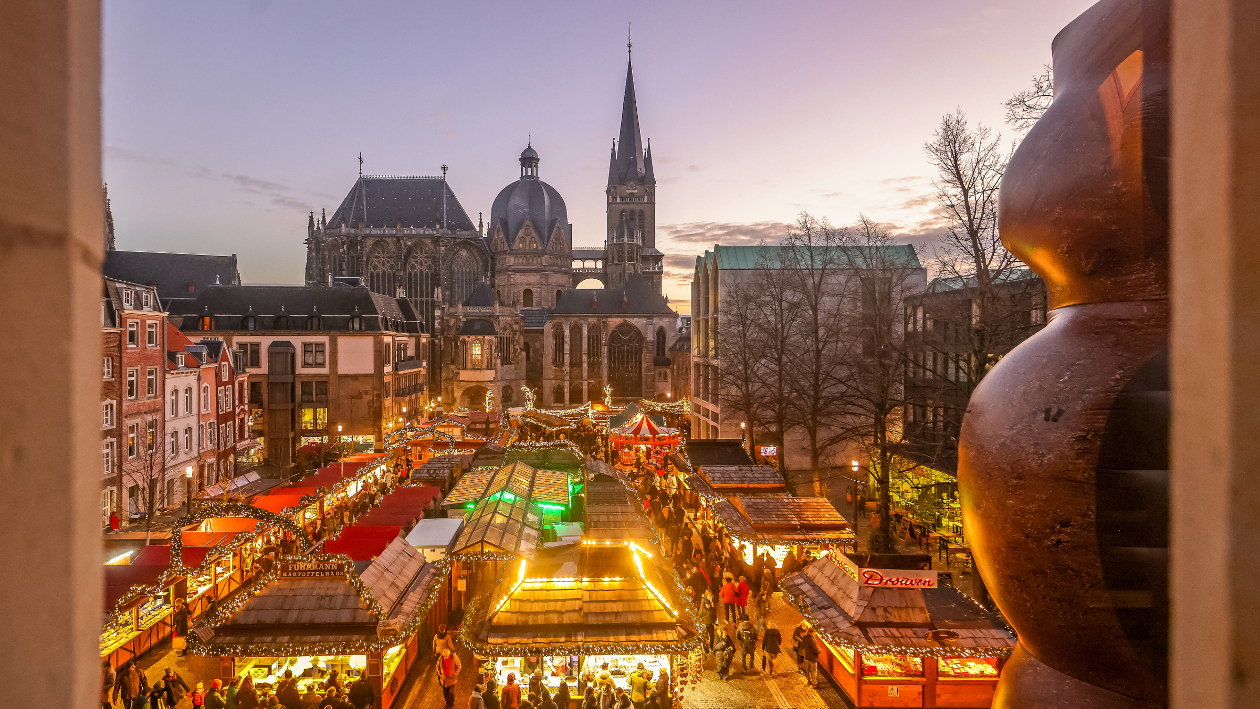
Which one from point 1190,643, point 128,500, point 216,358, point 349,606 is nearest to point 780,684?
point 349,606

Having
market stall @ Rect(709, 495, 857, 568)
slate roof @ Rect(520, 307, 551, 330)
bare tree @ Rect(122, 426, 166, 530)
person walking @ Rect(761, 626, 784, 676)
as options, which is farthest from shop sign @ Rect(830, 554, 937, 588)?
slate roof @ Rect(520, 307, 551, 330)

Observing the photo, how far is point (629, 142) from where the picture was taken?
90188 millimetres

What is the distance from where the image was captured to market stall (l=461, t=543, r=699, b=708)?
9.49 m

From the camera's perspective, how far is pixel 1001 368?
7.47 ft

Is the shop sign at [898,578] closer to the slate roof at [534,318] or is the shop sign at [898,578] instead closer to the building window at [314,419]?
the building window at [314,419]

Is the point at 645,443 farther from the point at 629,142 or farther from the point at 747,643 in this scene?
the point at 629,142

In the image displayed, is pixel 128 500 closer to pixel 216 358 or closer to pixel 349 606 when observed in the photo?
pixel 216 358

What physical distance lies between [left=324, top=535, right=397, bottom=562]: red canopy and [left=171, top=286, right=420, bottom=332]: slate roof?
33.7m

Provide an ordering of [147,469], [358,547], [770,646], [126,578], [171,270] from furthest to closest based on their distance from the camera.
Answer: [171,270] < [147,469] < [358,547] < [770,646] < [126,578]

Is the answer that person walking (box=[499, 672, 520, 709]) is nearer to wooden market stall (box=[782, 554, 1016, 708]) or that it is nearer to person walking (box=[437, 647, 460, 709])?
person walking (box=[437, 647, 460, 709])

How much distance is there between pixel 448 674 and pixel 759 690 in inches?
203

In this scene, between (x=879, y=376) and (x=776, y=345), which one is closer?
(x=879, y=376)

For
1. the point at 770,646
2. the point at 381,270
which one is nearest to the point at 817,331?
the point at 770,646

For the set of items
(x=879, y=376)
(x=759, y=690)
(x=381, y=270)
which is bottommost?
(x=759, y=690)
